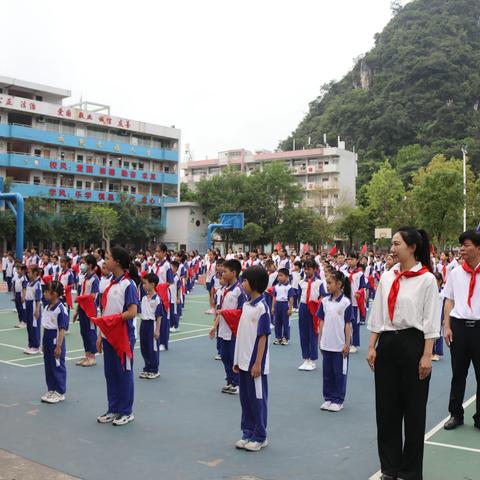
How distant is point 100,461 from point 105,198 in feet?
130

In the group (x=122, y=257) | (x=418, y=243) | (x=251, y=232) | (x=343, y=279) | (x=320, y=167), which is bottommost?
(x=343, y=279)

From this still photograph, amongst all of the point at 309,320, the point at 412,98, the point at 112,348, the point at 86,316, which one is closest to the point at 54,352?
the point at 112,348

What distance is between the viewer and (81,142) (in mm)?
40969

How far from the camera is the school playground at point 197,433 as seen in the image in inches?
163

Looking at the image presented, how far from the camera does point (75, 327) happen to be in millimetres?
11609

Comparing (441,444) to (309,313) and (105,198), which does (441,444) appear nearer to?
(309,313)

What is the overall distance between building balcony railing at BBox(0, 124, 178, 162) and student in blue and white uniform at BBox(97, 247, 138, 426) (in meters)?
35.2

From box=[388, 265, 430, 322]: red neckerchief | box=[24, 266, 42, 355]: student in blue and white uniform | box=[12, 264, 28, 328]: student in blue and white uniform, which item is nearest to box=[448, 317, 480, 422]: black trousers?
box=[388, 265, 430, 322]: red neckerchief

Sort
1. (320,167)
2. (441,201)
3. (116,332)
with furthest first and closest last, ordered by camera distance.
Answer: (320,167) < (441,201) < (116,332)

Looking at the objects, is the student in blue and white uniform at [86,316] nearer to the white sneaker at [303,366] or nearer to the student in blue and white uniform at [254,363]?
the white sneaker at [303,366]

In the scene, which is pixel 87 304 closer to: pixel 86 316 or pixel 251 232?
pixel 86 316

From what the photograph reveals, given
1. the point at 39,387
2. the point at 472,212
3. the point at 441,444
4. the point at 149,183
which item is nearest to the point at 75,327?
the point at 39,387

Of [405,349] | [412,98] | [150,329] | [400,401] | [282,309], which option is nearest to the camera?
[405,349]

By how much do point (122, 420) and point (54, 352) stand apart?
1.20 metres
